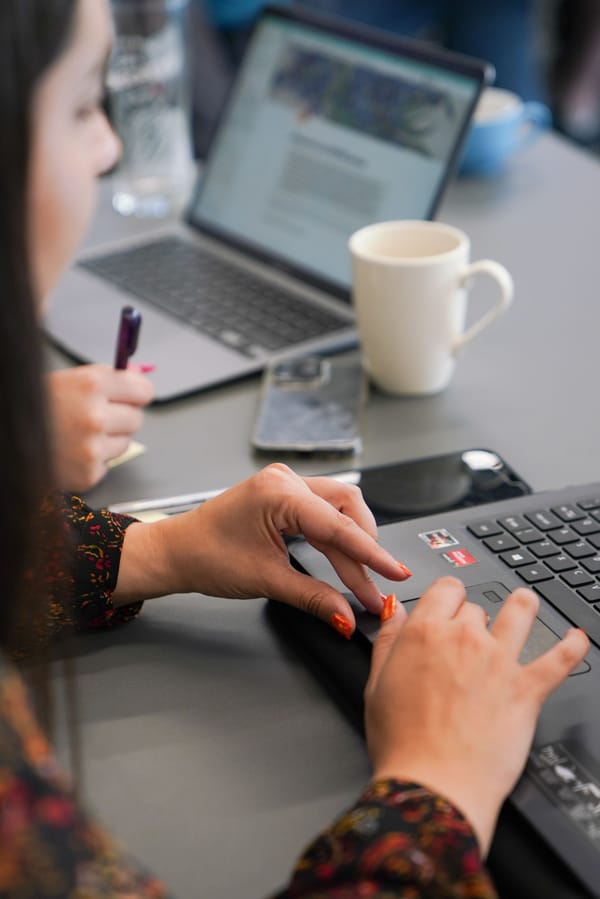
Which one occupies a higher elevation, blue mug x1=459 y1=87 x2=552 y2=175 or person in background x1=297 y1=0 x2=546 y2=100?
blue mug x1=459 y1=87 x2=552 y2=175

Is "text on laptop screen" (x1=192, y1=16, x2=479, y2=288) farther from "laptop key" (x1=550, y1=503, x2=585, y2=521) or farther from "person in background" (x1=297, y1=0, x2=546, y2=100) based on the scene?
"person in background" (x1=297, y1=0, x2=546, y2=100)

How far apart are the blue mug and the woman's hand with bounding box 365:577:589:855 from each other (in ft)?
3.16

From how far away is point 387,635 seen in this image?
612 millimetres

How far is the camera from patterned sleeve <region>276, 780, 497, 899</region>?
1.49ft

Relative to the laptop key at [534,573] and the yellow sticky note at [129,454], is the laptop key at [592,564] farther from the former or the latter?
Answer: the yellow sticky note at [129,454]

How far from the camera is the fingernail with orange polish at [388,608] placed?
63 centimetres

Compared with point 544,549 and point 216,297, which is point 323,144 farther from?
point 544,549

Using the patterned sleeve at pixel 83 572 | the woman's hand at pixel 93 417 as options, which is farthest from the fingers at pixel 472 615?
the woman's hand at pixel 93 417

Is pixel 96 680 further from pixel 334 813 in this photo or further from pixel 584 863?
pixel 584 863

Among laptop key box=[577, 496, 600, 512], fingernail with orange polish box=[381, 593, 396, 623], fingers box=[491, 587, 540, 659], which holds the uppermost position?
fingers box=[491, 587, 540, 659]

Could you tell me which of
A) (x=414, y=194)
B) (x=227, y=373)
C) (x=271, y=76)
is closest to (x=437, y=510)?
(x=227, y=373)

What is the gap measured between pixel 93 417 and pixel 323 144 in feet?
1.59

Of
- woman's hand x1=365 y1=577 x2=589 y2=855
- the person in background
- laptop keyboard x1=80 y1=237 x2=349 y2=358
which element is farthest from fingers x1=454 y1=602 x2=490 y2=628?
the person in background

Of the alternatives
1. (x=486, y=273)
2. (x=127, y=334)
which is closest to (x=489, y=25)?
(x=486, y=273)
